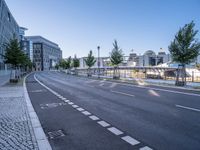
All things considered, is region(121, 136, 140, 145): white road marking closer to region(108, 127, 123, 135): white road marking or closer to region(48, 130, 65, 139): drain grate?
region(108, 127, 123, 135): white road marking

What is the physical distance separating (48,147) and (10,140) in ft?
3.83

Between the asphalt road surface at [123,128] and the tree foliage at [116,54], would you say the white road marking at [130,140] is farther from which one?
the tree foliage at [116,54]

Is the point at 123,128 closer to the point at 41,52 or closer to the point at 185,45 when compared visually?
the point at 185,45

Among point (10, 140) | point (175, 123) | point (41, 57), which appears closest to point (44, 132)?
point (10, 140)

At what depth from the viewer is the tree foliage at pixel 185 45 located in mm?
18609

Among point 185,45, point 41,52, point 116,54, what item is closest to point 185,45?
point 185,45

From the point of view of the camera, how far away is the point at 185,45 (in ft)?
62.0

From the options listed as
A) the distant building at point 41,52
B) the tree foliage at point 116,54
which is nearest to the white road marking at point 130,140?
the tree foliage at point 116,54

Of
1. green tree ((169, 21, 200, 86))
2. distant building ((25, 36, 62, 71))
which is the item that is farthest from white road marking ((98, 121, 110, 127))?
distant building ((25, 36, 62, 71))

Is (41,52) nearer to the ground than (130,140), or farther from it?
farther from it

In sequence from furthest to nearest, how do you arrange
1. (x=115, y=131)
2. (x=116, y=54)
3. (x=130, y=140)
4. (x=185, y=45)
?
(x=116, y=54) → (x=185, y=45) → (x=115, y=131) → (x=130, y=140)

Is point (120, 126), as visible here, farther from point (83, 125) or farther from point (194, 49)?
point (194, 49)

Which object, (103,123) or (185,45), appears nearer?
(103,123)

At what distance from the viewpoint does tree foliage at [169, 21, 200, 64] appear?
18.6 meters
